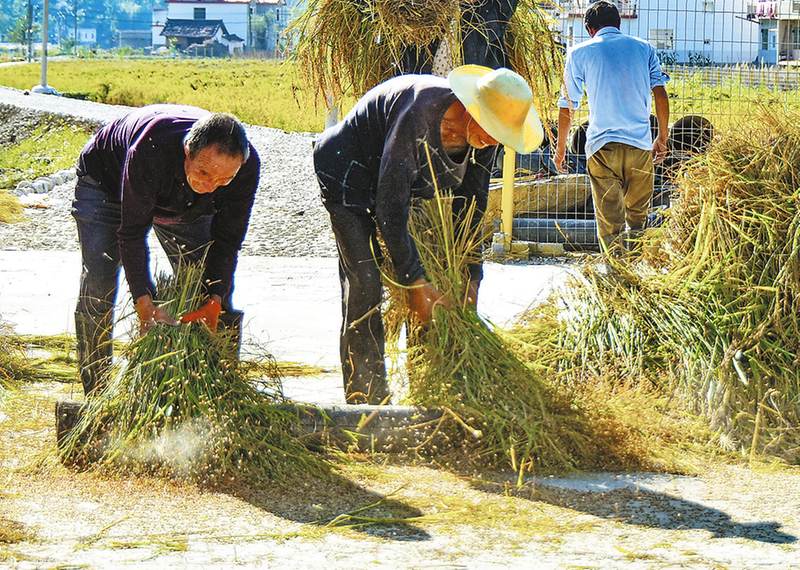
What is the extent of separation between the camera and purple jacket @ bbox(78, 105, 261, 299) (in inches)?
133

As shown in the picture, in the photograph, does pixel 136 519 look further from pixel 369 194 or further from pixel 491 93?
pixel 491 93

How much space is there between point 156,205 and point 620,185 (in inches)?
111

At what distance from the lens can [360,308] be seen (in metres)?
3.80

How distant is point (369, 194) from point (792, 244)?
1716mm

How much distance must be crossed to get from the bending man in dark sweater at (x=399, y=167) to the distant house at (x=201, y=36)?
102015 mm

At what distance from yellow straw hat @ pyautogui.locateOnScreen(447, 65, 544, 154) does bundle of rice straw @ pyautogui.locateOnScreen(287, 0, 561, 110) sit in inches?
71.1

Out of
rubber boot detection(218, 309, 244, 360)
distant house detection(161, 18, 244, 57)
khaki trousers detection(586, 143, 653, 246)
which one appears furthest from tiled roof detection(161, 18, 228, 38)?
rubber boot detection(218, 309, 244, 360)

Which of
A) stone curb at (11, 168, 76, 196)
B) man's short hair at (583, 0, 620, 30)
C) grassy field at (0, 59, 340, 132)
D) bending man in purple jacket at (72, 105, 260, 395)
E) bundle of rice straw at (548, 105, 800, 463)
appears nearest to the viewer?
bending man in purple jacket at (72, 105, 260, 395)

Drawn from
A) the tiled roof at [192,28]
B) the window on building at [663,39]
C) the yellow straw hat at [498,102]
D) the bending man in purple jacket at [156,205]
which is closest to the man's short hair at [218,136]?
the bending man in purple jacket at [156,205]

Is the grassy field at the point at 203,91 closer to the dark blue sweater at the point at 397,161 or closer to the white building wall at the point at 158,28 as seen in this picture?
the dark blue sweater at the point at 397,161

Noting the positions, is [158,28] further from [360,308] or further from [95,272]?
[360,308]

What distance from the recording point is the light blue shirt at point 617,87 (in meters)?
5.27

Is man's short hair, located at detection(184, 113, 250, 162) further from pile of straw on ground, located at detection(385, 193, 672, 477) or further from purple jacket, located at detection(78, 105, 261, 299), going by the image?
pile of straw on ground, located at detection(385, 193, 672, 477)

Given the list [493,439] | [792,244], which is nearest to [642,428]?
[493,439]
